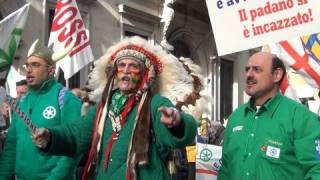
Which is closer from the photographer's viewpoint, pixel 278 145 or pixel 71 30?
pixel 278 145

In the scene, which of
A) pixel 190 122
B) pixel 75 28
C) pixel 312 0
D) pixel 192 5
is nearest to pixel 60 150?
→ pixel 190 122

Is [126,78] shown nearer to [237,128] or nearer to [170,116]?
[170,116]

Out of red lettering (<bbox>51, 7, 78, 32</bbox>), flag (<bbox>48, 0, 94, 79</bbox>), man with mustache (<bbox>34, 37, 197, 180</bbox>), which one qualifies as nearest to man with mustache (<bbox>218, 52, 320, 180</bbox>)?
man with mustache (<bbox>34, 37, 197, 180</bbox>)

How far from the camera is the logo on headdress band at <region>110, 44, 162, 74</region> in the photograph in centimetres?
390

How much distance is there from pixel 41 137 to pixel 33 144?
963mm

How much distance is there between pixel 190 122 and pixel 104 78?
3.01 feet

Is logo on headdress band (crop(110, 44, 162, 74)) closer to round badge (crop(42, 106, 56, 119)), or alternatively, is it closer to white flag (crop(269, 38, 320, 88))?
round badge (crop(42, 106, 56, 119))

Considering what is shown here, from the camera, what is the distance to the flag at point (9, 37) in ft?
14.8

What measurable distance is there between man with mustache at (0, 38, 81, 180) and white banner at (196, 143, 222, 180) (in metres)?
2.76

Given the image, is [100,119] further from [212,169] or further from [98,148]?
[212,169]

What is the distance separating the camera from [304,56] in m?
6.16

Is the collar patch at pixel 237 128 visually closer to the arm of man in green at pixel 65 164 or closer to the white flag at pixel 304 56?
the arm of man in green at pixel 65 164

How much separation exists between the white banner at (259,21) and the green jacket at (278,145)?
3.62 ft

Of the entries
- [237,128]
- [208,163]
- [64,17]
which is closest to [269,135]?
[237,128]
